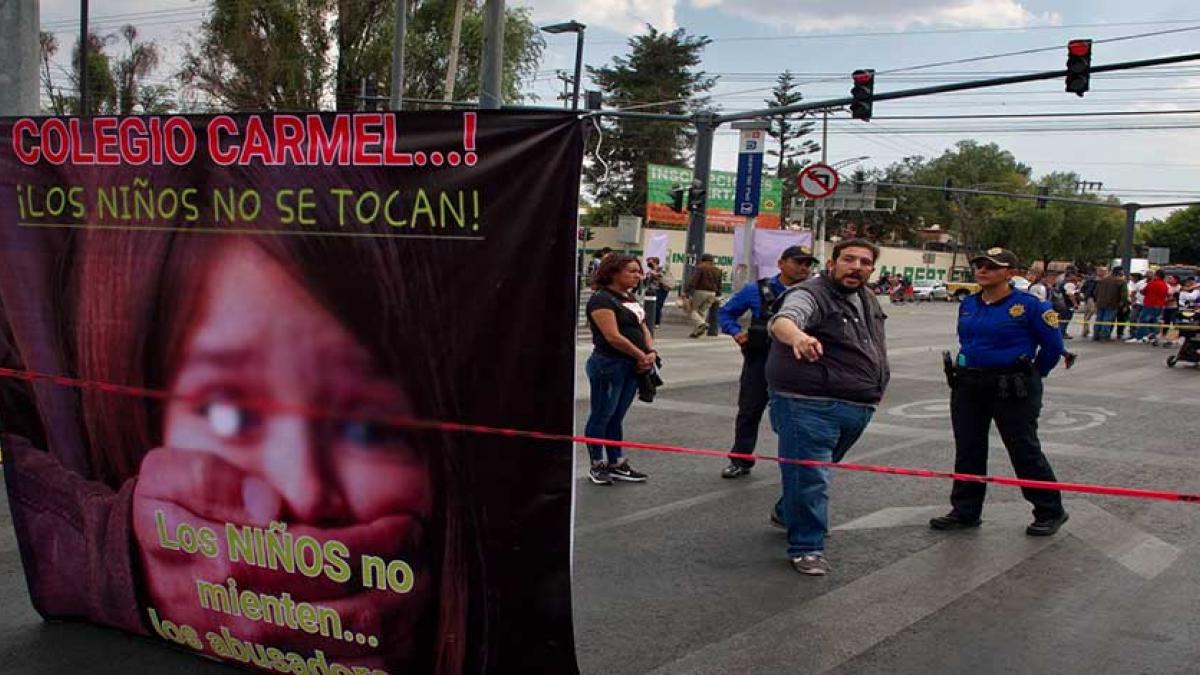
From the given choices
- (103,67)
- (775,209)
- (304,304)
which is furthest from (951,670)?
(103,67)

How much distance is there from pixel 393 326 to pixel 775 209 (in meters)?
44.9

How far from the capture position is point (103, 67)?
44.7 m

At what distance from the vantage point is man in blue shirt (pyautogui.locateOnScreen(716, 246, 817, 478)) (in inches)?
260

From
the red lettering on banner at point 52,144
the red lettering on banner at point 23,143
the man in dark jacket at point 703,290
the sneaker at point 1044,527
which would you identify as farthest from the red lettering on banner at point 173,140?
the man in dark jacket at point 703,290

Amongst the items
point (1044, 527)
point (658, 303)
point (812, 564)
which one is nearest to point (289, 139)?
point (812, 564)

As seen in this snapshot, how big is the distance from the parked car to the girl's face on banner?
5818 centimetres

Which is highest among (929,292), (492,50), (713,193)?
(492,50)

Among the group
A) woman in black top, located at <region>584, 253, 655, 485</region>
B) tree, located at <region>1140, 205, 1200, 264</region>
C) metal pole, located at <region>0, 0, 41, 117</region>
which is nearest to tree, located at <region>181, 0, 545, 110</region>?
metal pole, located at <region>0, 0, 41, 117</region>

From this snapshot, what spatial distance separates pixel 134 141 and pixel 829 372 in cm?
316

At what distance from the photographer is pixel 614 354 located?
6961 millimetres

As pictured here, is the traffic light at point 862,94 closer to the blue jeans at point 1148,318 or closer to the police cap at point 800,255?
the blue jeans at point 1148,318

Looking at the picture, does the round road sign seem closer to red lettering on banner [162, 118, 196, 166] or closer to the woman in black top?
the woman in black top

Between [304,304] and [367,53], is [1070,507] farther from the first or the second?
[367,53]

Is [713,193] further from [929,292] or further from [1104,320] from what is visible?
[1104,320]
